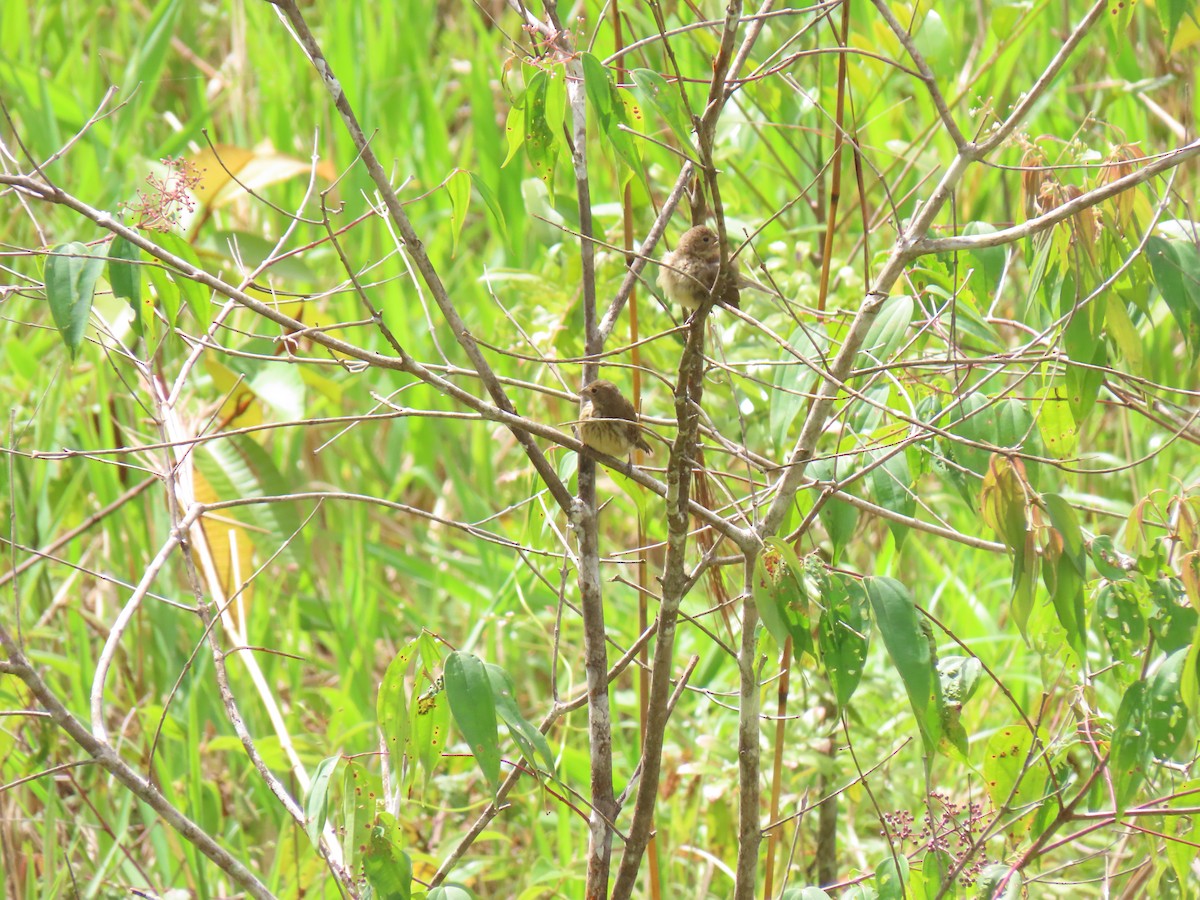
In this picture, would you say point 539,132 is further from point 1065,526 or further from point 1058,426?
point 1058,426

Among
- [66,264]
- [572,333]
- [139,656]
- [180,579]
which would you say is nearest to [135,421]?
[180,579]

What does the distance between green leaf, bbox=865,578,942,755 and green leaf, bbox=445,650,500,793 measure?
18.2 inches

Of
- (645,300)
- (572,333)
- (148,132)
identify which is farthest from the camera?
(148,132)

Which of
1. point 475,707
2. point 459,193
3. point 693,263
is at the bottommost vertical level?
point 475,707

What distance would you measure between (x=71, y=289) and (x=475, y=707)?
686 millimetres

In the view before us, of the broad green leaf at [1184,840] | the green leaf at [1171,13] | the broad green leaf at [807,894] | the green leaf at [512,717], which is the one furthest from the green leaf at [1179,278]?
the green leaf at [512,717]

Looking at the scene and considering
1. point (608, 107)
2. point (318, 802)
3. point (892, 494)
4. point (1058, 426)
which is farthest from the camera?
point (1058, 426)

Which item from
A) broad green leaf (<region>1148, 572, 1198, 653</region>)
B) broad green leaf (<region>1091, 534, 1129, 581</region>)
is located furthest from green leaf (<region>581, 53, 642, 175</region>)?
broad green leaf (<region>1148, 572, 1198, 653</region>)

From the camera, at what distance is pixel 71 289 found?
1431 millimetres

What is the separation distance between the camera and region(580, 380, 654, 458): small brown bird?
2.14 meters

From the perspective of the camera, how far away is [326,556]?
4.06 m

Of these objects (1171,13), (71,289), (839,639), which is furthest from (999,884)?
(71,289)

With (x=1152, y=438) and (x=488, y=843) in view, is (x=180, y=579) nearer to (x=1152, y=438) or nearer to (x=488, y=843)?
(x=488, y=843)

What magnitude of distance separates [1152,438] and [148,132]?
4.14m
